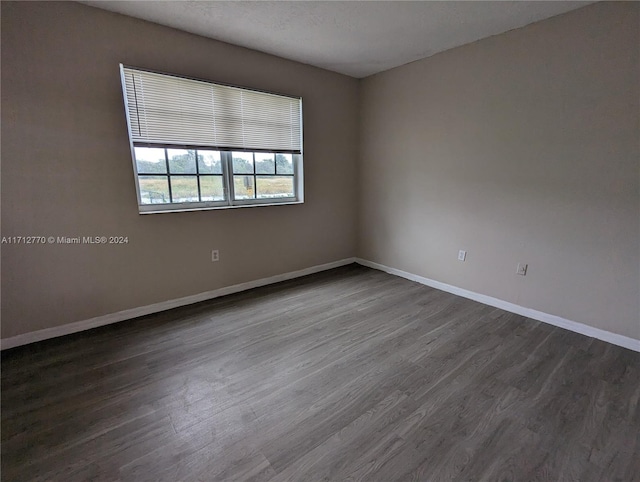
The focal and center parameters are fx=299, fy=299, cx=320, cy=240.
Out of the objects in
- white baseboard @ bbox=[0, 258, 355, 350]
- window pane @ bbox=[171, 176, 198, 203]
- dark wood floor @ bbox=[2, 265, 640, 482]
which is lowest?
dark wood floor @ bbox=[2, 265, 640, 482]

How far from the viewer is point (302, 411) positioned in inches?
66.7

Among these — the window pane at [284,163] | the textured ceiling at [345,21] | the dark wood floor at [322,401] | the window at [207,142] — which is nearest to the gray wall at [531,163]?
the textured ceiling at [345,21]

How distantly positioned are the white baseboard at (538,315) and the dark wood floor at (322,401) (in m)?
0.09

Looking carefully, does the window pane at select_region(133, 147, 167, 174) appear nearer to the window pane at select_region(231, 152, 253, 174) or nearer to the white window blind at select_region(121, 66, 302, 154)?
the white window blind at select_region(121, 66, 302, 154)

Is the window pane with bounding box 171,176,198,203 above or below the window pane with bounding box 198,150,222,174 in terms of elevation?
below

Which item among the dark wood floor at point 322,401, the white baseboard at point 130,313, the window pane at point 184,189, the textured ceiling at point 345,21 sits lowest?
the dark wood floor at point 322,401

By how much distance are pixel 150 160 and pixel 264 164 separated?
118 centimetres

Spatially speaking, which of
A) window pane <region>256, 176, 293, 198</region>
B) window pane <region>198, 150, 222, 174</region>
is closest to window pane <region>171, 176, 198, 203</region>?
window pane <region>198, 150, 222, 174</region>

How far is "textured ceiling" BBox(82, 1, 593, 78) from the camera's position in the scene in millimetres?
2260

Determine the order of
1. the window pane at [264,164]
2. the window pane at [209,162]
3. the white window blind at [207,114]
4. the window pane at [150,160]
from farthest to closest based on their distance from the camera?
the window pane at [264,164] < the window pane at [209,162] < the window pane at [150,160] < the white window blind at [207,114]

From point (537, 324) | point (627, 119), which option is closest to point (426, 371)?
point (537, 324)

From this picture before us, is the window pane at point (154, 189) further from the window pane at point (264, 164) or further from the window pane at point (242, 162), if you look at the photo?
the window pane at point (264, 164)

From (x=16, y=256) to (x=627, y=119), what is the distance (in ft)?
15.1

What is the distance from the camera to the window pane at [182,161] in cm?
285
